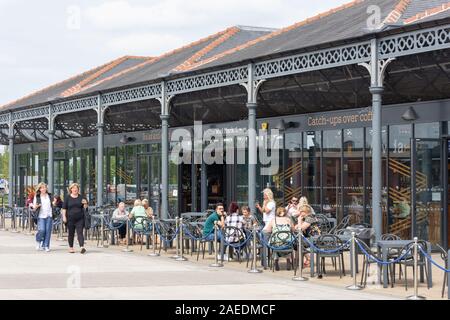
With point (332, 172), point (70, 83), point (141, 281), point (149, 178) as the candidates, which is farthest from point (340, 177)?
point (70, 83)

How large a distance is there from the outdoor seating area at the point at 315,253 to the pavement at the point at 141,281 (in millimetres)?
416

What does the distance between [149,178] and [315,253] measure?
18928 mm

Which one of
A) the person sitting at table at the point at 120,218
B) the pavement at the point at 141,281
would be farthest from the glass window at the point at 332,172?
the pavement at the point at 141,281

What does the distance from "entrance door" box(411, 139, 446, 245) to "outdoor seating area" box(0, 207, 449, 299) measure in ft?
2.30

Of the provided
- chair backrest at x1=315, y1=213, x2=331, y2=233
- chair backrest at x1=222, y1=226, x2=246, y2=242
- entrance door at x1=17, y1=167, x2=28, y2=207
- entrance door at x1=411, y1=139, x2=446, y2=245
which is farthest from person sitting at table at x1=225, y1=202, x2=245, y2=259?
entrance door at x1=17, y1=167, x2=28, y2=207

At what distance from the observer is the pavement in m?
13.2

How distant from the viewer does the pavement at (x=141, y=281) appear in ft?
43.3

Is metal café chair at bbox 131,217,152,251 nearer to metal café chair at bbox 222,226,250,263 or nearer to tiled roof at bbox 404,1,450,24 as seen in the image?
metal café chair at bbox 222,226,250,263

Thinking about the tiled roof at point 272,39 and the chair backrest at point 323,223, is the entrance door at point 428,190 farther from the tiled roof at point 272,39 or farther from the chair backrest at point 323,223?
the tiled roof at point 272,39

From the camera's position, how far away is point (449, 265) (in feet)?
42.2

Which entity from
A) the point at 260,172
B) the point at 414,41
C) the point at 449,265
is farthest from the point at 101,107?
the point at 449,265

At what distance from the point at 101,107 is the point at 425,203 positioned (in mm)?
11623
